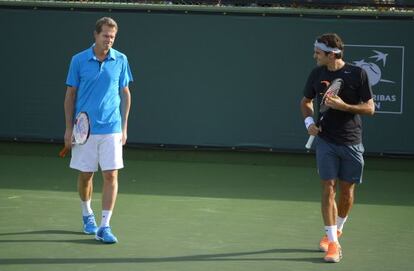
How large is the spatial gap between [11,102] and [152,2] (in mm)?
2247

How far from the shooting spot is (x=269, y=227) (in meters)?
8.38

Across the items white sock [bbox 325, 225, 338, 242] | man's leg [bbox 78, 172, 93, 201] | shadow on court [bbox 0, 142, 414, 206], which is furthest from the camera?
shadow on court [bbox 0, 142, 414, 206]

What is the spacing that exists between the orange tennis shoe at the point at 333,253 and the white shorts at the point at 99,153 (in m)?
1.88

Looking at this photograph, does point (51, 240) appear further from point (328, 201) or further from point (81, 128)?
point (328, 201)

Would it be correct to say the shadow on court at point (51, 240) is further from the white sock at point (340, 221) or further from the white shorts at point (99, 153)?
the white sock at point (340, 221)

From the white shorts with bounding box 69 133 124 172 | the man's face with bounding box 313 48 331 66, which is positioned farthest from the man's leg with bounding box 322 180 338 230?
the white shorts with bounding box 69 133 124 172

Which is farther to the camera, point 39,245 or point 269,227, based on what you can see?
point 269,227

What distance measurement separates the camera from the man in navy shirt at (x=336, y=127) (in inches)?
285

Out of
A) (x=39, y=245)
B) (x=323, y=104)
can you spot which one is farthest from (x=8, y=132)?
(x=323, y=104)

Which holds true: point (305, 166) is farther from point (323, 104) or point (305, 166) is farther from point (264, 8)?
point (323, 104)

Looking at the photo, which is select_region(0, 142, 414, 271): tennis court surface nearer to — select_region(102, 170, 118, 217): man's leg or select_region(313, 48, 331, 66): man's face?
select_region(102, 170, 118, 217): man's leg

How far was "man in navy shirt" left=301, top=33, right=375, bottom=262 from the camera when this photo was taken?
723 cm

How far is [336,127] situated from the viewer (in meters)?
7.36

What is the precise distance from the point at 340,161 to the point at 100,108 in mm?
2020
